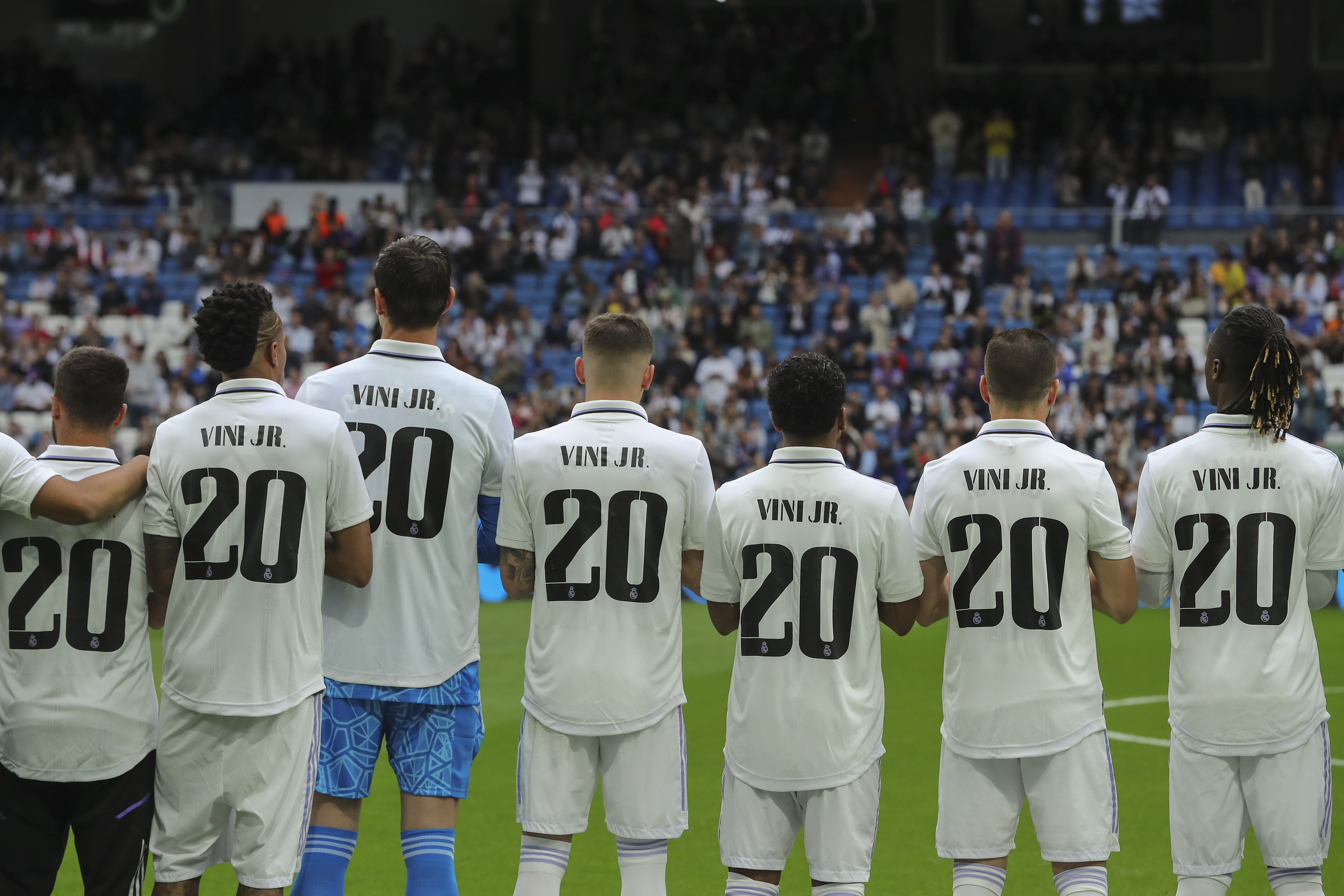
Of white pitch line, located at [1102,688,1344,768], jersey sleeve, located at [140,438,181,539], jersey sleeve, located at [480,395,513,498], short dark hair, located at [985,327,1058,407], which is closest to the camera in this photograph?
jersey sleeve, located at [140,438,181,539]

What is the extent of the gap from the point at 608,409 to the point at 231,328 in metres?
1.19

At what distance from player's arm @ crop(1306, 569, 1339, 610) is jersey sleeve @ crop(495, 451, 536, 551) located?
2.50m

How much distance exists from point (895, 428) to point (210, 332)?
18540mm

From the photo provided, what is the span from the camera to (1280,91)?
30250mm

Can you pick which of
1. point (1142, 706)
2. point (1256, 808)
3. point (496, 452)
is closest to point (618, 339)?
point (496, 452)

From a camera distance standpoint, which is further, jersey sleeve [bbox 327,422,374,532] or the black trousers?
jersey sleeve [bbox 327,422,374,532]

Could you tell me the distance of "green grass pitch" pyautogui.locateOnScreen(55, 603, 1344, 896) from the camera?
6.80 meters

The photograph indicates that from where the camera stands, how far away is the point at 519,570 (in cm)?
482

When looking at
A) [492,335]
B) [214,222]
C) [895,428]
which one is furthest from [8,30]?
[895,428]

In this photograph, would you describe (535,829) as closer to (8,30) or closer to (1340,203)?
(1340,203)

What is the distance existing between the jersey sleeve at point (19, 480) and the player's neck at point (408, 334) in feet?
3.68

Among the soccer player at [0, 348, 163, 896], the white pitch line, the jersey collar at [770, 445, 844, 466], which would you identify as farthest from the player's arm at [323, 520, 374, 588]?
the white pitch line

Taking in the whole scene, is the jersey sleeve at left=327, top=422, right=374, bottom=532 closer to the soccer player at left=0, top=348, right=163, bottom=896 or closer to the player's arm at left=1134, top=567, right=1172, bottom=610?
the soccer player at left=0, top=348, right=163, bottom=896

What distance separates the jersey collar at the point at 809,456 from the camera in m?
4.70
